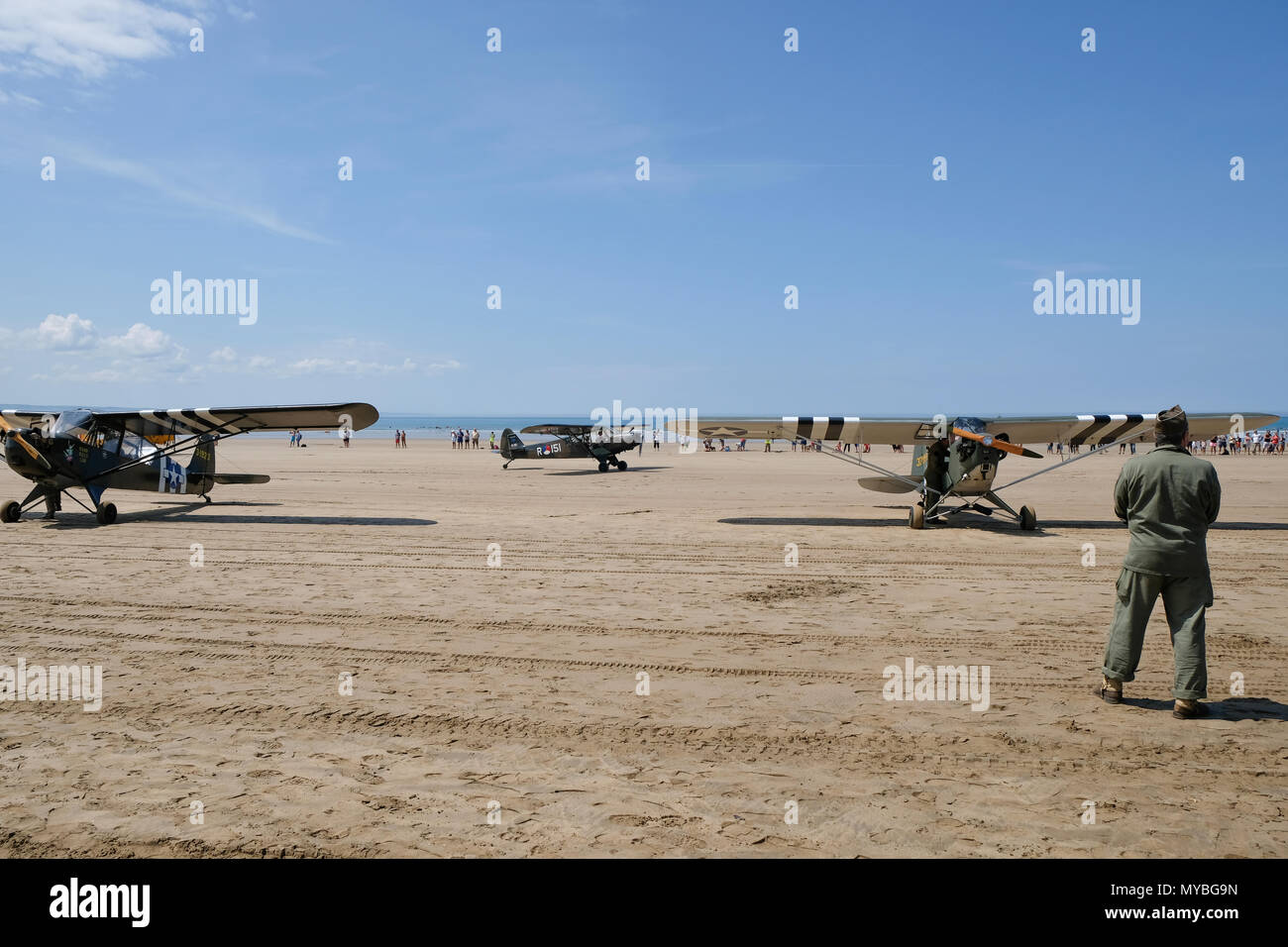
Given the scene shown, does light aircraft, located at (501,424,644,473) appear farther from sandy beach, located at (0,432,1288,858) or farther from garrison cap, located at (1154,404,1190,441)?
garrison cap, located at (1154,404,1190,441)

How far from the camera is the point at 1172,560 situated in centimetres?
477

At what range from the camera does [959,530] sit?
14.5 meters

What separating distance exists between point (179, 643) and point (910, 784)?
633cm

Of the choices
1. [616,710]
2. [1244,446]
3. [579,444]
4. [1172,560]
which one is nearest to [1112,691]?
[1172,560]

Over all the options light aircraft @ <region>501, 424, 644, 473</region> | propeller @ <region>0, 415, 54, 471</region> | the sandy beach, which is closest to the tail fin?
propeller @ <region>0, 415, 54, 471</region>

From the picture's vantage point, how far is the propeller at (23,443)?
13555 mm

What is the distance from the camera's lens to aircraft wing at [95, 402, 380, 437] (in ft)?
50.4

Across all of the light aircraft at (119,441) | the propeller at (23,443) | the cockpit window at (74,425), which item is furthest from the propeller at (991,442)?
the propeller at (23,443)

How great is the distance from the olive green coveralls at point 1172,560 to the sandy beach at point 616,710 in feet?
1.45

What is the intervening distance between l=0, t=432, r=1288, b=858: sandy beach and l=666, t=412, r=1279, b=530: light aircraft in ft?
10.4
